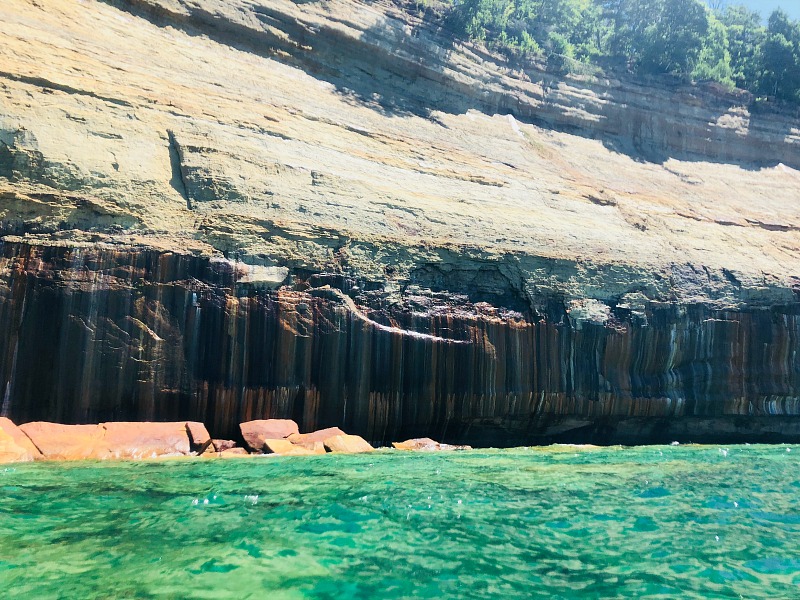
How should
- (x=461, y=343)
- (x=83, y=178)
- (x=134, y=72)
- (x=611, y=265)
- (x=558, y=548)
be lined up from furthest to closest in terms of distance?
(x=611, y=265), (x=134, y=72), (x=461, y=343), (x=83, y=178), (x=558, y=548)

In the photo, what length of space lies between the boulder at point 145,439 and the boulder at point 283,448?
130cm

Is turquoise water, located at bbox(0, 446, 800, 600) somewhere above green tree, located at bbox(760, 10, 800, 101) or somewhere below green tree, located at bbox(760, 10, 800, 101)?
below

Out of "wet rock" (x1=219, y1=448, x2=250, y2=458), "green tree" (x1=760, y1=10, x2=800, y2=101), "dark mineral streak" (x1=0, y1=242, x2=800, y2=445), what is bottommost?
"wet rock" (x1=219, y1=448, x2=250, y2=458)

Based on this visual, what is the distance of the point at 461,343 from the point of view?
13875 millimetres

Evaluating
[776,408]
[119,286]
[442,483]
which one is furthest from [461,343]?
[776,408]

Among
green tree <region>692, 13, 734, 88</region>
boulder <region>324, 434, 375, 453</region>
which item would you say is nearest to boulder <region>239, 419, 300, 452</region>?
boulder <region>324, 434, 375, 453</region>

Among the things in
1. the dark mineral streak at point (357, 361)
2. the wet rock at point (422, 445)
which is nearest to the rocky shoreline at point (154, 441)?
the dark mineral streak at point (357, 361)

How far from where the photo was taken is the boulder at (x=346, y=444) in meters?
11.9

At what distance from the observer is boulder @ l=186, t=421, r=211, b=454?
10797 mm

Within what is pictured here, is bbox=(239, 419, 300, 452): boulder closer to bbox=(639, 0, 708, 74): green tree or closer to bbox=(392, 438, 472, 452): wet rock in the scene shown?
bbox=(392, 438, 472, 452): wet rock

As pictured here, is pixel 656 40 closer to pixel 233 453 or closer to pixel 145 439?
pixel 233 453

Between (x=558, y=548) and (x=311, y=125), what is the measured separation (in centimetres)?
1357

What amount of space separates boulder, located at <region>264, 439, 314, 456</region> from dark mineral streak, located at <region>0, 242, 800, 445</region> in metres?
0.86

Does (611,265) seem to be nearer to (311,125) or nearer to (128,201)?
(311,125)
